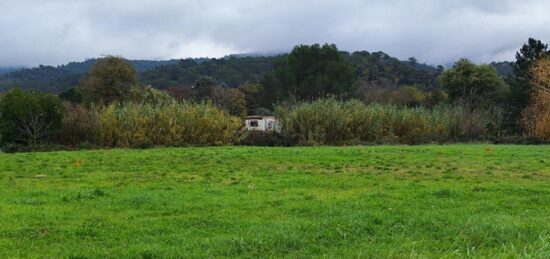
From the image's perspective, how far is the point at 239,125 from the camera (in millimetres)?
23422

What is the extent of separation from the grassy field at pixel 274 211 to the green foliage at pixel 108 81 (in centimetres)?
2154

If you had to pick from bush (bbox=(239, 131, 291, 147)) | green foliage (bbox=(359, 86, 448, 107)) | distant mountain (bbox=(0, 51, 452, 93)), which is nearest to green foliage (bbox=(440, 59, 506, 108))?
green foliage (bbox=(359, 86, 448, 107))

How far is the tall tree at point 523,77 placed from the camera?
31.2 m

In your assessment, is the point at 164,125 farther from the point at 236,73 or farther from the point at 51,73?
the point at 51,73

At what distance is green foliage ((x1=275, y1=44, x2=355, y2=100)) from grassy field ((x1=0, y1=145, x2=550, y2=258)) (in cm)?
3166

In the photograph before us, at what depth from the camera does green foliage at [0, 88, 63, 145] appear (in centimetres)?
1930

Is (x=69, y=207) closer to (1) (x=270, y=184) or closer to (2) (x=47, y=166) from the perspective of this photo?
(1) (x=270, y=184)

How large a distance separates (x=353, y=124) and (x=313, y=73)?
71.0 feet

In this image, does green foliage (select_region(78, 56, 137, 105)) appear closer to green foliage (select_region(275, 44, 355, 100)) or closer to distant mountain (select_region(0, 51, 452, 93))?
green foliage (select_region(275, 44, 355, 100))

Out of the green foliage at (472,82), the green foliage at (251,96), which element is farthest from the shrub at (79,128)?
the green foliage at (251,96)

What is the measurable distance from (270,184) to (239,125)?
14.5 m

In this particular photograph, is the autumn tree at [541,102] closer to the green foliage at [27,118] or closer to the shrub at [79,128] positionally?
the shrub at [79,128]

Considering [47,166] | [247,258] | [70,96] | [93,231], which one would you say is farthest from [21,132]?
[70,96]

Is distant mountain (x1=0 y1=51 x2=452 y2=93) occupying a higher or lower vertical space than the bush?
higher
